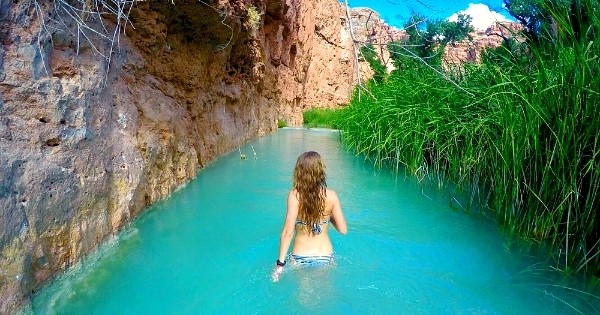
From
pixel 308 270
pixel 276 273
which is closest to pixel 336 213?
pixel 308 270

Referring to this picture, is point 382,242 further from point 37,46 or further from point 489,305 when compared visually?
point 37,46

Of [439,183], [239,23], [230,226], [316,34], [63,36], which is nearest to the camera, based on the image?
[63,36]

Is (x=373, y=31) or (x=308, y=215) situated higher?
(x=373, y=31)

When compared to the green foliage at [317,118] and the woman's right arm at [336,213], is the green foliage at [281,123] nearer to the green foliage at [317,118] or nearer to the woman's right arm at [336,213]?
the green foliage at [317,118]

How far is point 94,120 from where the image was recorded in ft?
10.9

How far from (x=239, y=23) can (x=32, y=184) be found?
15.9ft

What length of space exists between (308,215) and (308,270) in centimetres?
35

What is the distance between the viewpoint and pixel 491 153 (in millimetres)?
3934

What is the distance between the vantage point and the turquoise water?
253 cm

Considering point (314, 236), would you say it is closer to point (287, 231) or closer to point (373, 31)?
point (287, 231)

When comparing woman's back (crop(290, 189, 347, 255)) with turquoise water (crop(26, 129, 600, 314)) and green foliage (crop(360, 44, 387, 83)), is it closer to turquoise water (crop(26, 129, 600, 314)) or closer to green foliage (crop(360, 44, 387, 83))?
turquoise water (crop(26, 129, 600, 314))

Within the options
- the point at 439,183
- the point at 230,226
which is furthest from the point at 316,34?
the point at 230,226

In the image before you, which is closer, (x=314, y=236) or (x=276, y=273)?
(x=276, y=273)

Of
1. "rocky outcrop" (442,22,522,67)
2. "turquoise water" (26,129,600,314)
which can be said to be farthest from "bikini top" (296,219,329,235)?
"rocky outcrop" (442,22,522,67)
